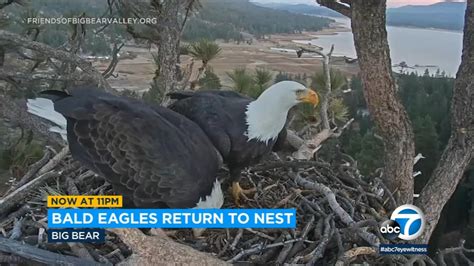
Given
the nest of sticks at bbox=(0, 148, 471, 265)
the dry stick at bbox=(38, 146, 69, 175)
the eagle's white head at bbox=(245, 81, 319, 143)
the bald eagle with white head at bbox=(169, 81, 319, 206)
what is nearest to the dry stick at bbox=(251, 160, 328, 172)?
the nest of sticks at bbox=(0, 148, 471, 265)

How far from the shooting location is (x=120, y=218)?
5.86ft

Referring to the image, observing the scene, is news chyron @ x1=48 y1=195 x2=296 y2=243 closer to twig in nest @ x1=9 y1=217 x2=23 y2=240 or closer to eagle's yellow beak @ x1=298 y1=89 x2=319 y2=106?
twig in nest @ x1=9 y1=217 x2=23 y2=240

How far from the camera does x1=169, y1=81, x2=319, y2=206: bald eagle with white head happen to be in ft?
6.34

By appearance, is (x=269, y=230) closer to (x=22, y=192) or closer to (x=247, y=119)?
(x=247, y=119)

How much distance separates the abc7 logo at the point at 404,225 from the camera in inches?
80.7

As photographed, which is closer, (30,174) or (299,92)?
(299,92)

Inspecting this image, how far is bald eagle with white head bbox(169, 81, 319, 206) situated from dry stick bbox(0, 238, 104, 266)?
71 cm

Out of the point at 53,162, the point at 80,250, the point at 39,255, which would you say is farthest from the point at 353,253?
the point at 53,162

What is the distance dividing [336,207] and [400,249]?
321 mm

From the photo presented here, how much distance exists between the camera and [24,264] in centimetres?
180

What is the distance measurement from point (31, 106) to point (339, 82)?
2.03 metres

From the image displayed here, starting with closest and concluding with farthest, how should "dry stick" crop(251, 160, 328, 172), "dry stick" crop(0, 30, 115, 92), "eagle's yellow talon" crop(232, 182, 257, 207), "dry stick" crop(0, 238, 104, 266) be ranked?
"dry stick" crop(0, 238, 104, 266), "eagle's yellow talon" crop(232, 182, 257, 207), "dry stick" crop(251, 160, 328, 172), "dry stick" crop(0, 30, 115, 92)

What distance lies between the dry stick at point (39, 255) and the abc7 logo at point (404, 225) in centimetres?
122

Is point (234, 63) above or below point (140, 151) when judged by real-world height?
above
